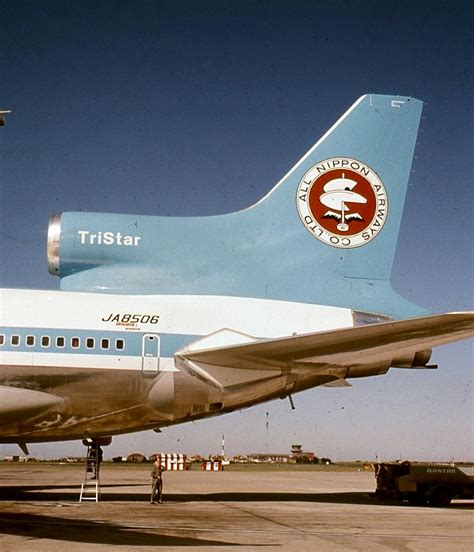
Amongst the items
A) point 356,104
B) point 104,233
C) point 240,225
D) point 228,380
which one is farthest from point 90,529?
point 356,104

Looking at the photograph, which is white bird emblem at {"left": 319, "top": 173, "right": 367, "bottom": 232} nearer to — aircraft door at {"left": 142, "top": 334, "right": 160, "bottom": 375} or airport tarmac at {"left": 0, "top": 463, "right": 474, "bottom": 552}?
aircraft door at {"left": 142, "top": 334, "right": 160, "bottom": 375}

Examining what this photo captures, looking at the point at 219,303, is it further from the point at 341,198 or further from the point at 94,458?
the point at 94,458

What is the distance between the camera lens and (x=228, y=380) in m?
17.3

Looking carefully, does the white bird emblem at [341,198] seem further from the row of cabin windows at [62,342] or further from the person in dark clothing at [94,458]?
the person in dark clothing at [94,458]

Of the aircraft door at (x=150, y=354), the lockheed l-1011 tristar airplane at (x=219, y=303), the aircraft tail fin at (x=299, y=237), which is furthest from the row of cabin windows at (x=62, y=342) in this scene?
the aircraft tail fin at (x=299, y=237)

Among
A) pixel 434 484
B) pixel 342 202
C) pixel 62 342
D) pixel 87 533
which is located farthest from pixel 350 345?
pixel 434 484

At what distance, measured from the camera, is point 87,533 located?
12.6 metres

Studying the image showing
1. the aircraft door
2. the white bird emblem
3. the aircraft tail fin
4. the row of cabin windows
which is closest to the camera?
the row of cabin windows

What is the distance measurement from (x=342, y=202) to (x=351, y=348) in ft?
15.0

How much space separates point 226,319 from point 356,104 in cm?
708

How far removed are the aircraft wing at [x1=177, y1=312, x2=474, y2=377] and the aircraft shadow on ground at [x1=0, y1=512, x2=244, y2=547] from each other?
4477 mm

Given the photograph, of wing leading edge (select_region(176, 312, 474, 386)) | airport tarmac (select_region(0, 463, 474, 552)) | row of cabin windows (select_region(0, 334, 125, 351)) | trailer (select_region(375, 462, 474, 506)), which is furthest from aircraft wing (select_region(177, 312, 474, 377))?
trailer (select_region(375, 462, 474, 506))

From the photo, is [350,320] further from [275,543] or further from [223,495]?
[223,495]

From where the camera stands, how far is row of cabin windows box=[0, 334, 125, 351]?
16.7 meters
